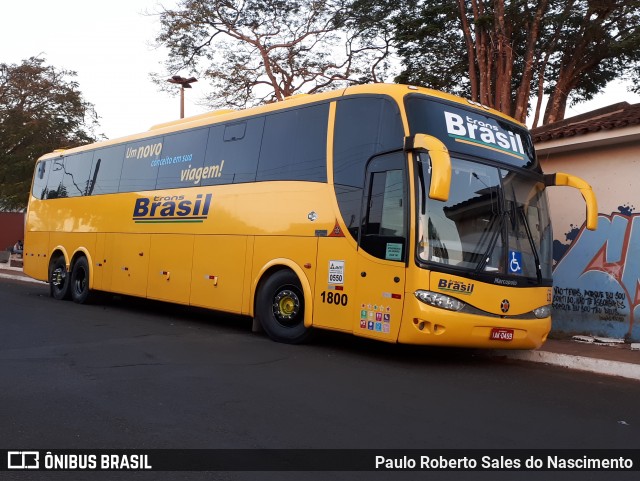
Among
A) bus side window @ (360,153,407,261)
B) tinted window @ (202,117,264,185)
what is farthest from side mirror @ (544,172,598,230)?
tinted window @ (202,117,264,185)

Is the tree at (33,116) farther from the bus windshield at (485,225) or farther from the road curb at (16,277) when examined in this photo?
the bus windshield at (485,225)

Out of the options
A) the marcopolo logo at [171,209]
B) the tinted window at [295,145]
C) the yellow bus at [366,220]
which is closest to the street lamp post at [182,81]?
the marcopolo logo at [171,209]

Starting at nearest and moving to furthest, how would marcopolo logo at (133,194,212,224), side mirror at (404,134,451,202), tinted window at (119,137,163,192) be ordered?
side mirror at (404,134,451,202), marcopolo logo at (133,194,212,224), tinted window at (119,137,163,192)

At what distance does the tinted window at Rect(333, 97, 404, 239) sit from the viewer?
847cm

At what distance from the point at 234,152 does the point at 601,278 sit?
6.59m

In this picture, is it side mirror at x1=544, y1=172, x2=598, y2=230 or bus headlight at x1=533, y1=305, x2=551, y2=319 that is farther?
side mirror at x1=544, y1=172, x2=598, y2=230

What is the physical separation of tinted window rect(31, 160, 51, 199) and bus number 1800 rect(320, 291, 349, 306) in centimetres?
1147

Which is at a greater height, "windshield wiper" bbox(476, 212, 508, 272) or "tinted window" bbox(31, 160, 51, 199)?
"tinted window" bbox(31, 160, 51, 199)

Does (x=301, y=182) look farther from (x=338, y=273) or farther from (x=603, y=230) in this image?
(x=603, y=230)

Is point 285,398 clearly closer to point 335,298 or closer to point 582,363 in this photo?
point 335,298

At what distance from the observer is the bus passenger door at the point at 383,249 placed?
8.04 meters

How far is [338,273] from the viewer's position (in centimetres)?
884

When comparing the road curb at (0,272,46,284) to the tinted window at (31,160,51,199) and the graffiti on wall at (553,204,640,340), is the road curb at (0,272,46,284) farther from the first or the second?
the graffiti on wall at (553,204,640,340)

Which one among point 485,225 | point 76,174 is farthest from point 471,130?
point 76,174
